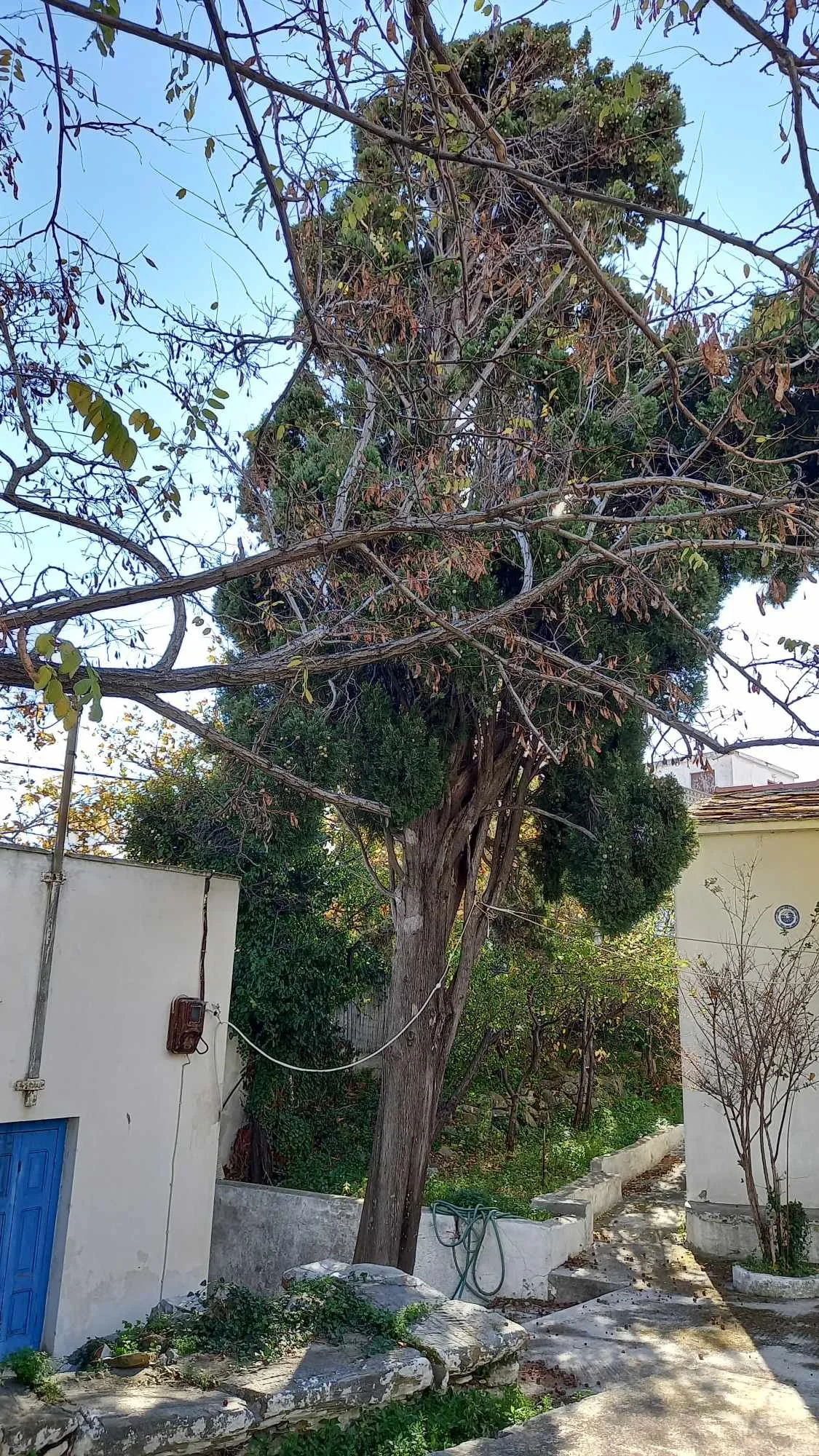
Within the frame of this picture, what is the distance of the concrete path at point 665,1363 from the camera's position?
5395mm

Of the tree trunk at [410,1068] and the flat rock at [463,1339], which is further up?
the tree trunk at [410,1068]

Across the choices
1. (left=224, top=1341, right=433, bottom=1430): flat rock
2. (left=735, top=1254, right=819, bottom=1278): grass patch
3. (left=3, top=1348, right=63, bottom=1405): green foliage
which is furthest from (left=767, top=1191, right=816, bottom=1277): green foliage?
(left=3, top=1348, right=63, bottom=1405): green foliage

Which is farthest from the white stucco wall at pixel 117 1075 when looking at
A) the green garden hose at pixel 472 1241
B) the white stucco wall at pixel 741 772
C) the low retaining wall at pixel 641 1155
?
the white stucco wall at pixel 741 772

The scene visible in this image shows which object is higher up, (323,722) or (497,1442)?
(323,722)

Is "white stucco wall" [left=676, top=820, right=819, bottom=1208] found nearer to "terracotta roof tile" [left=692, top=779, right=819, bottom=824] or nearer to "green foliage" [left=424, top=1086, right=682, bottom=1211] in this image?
"terracotta roof tile" [left=692, top=779, right=819, bottom=824]

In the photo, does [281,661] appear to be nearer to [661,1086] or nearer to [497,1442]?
[497,1442]

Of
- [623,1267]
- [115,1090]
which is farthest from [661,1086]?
[115,1090]

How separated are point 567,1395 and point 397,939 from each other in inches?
168

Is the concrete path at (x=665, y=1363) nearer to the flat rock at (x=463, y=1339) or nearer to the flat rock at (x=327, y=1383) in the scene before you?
the flat rock at (x=463, y=1339)

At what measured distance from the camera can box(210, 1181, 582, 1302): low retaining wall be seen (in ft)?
35.2

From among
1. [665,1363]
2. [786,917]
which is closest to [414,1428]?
[665,1363]

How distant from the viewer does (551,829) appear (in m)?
11.2

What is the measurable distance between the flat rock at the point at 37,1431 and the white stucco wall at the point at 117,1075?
177 centimetres

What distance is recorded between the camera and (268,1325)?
6.40 metres
